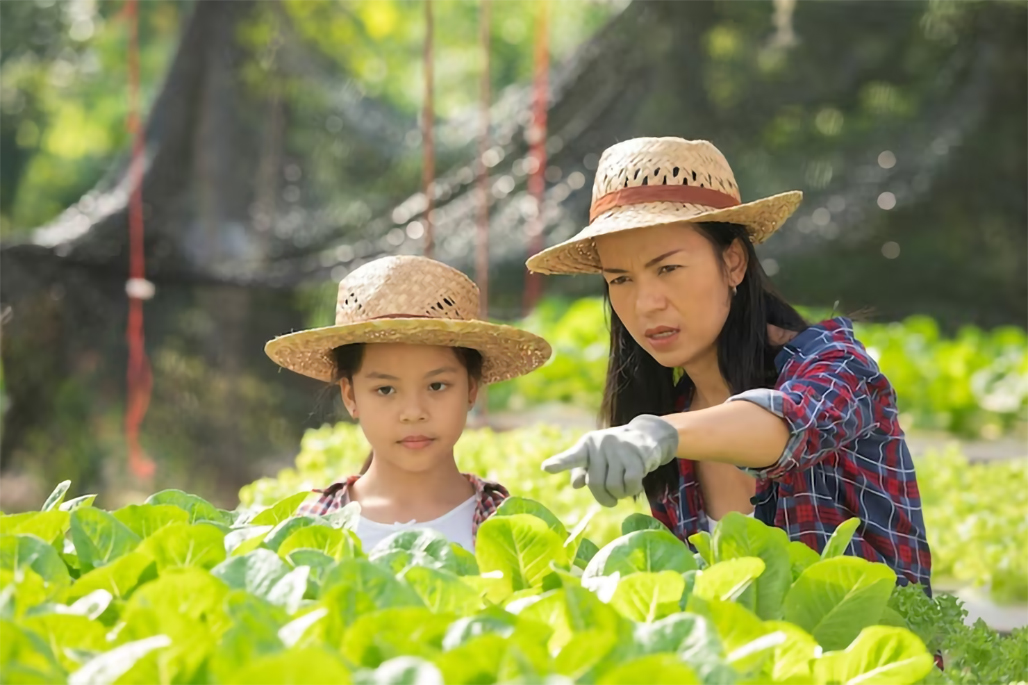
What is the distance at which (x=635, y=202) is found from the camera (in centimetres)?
248

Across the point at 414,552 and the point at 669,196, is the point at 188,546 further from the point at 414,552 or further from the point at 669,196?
the point at 669,196

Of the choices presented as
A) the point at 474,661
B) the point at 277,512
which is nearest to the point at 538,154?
the point at 277,512

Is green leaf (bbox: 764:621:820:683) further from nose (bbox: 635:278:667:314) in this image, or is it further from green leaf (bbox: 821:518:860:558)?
nose (bbox: 635:278:667:314)

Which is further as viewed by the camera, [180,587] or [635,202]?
[635,202]

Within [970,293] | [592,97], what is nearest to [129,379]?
[592,97]

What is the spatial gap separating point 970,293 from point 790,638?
25.6 feet

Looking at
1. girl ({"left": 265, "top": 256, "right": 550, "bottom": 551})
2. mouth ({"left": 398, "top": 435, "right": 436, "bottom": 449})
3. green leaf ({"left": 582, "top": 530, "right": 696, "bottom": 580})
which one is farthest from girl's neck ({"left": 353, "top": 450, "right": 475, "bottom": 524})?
green leaf ({"left": 582, "top": 530, "right": 696, "bottom": 580})

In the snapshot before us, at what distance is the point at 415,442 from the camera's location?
262 centimetres

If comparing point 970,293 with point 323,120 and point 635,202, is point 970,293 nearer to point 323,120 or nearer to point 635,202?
point 323,120

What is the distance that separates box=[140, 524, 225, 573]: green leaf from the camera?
5.22 feet

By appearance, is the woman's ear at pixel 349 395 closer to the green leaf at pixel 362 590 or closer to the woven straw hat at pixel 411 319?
the woven straw hat at pixel 411 319

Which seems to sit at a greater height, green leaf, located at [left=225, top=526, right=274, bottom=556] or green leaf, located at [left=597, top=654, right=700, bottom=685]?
green leaf, located at [left=225, top=526, right=274, bottom=556]

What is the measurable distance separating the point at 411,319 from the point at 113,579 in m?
1.09

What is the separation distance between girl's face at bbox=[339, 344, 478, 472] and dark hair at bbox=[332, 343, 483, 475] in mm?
44
